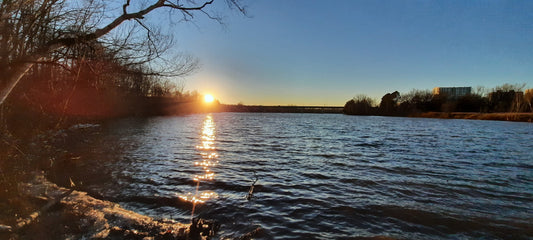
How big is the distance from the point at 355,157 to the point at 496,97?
128828 millimetres

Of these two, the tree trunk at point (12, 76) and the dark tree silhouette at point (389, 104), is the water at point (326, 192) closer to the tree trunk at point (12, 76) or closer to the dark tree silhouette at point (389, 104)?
the tree trunk at point (12, 76)

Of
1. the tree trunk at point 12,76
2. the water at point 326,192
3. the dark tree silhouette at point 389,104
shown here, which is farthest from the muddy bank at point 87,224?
the dark tree silhouette at point 389,104

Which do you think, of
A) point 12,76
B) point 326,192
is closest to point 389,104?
point 326,192

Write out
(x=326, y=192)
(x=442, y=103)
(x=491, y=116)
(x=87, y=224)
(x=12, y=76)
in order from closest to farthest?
(x=87, y=224), (x=12, y=76), (x=326, y=192), (x=491, y=116), (x=442, y=103)

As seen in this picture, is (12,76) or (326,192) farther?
(326,192)

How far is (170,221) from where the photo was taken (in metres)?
6.31

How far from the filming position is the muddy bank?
16.2 feet

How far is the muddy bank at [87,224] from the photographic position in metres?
4.93

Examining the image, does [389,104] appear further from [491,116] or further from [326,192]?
[326,192]

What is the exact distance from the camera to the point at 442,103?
119250 millimetres

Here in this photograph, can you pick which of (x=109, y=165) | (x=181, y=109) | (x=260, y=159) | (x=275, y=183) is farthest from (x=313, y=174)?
(x=181, y=109)

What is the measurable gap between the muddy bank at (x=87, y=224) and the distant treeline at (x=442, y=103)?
119538mm

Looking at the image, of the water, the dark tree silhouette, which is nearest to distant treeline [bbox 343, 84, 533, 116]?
the dark tree silhouette

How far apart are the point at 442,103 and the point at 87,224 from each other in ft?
463
